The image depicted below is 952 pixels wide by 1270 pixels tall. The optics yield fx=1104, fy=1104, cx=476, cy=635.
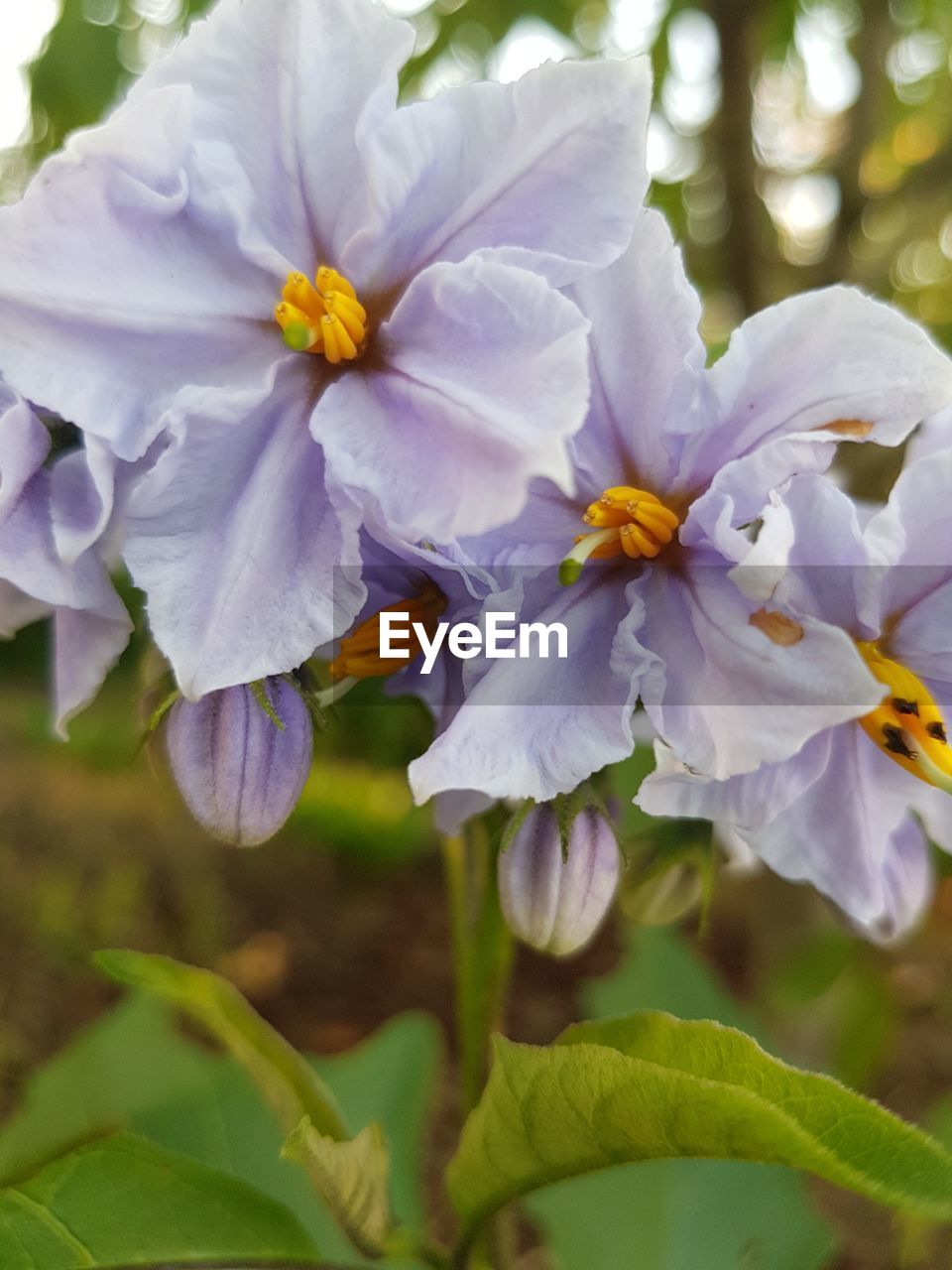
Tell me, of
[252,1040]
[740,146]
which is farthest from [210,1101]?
[740,146]

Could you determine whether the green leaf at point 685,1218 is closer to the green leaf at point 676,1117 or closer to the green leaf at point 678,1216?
the green leaf at point 678,1216

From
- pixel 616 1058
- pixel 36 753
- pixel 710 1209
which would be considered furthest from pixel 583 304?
pixel 36 753

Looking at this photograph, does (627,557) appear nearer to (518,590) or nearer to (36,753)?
(518,590)

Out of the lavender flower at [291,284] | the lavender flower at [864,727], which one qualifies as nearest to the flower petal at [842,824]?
the lavender flower at [864,727]

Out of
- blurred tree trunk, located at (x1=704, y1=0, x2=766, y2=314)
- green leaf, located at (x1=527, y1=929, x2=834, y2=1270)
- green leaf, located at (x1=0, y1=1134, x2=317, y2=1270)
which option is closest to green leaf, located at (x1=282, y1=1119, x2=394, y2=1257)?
green leaf, located at (x1=0, y1=1134, x2=317, y2=1270)

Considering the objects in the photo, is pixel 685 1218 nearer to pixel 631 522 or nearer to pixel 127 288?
pixel 631 522

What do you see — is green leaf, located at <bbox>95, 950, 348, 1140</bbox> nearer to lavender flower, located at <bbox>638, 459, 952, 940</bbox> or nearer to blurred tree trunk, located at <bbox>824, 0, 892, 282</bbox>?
lavender flower, located at <bbox>638, 459, 952, 940</bbox>
